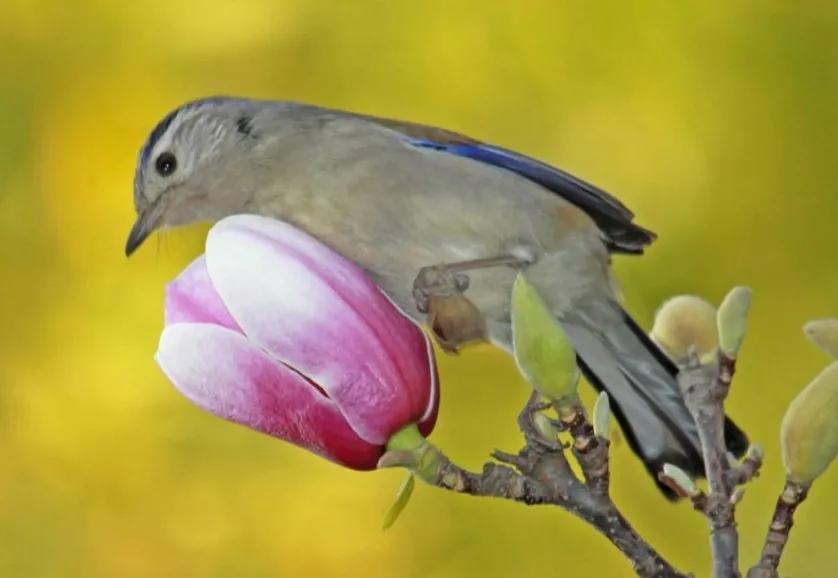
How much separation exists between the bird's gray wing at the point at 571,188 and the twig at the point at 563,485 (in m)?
0.32

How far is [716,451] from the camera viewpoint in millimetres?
527

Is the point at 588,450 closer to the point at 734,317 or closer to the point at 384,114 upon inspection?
the point at 734,317

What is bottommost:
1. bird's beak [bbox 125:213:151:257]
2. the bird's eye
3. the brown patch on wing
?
bird's beak [bbox 125:213:151:257]

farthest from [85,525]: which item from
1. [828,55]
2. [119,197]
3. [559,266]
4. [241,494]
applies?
[828,55]

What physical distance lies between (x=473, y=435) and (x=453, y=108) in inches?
11.3

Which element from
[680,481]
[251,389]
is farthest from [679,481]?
[251,389]

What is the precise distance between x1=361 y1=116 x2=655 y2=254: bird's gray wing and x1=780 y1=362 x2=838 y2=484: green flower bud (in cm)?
33

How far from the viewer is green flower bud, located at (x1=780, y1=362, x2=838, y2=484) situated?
1.62 feet

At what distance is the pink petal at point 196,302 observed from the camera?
0.53 metres

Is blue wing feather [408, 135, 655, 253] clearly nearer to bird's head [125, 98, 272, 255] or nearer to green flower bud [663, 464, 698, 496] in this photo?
bird's head [125, 98, 272, 255]

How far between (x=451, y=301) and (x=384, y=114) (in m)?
0.35

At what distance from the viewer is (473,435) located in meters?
0.91

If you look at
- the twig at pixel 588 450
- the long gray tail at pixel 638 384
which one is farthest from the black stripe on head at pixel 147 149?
the twig at pixel 588 450

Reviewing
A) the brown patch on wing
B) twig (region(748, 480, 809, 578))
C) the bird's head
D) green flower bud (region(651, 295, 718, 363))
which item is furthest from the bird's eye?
twig (region(748, 480, 809, 578))
